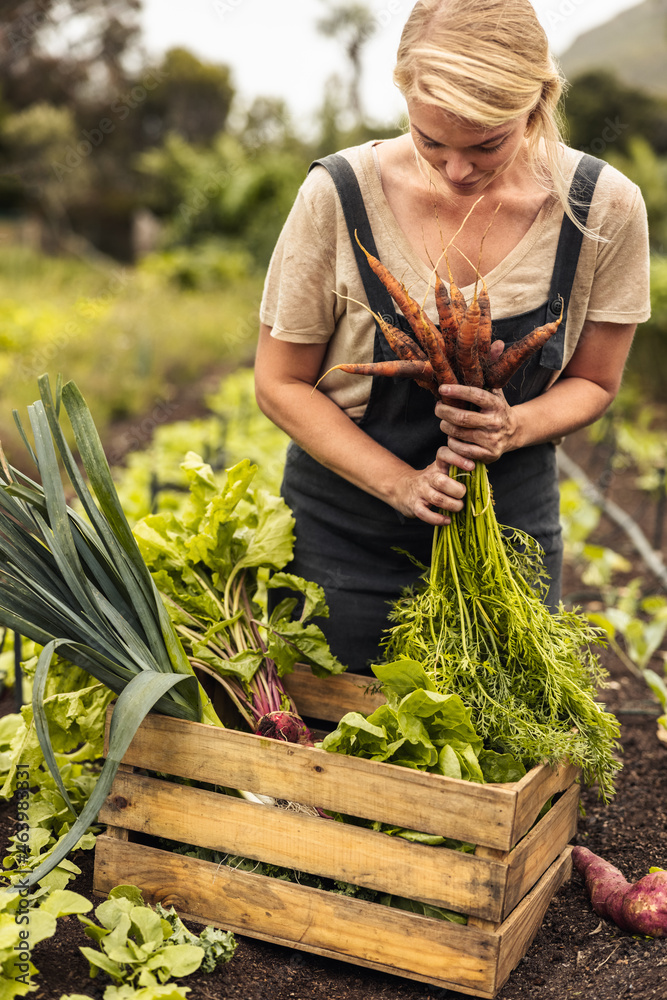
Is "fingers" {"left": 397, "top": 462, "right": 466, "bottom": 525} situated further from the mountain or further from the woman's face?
the mountain

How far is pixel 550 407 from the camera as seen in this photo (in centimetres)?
196

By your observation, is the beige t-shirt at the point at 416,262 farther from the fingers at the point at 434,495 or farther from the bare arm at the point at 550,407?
the fingers at the point at 434,495

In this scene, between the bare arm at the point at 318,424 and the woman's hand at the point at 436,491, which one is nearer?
the woman's hand at the point at 436,491

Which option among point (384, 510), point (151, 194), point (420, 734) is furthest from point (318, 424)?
point (151, 194)

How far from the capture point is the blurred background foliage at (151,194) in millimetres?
7477

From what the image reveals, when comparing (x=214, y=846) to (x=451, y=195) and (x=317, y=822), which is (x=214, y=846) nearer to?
(x=317, y=822)

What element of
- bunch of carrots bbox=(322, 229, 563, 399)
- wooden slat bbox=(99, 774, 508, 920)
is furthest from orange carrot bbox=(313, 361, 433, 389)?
wooden slat bbox=(99, 774, 508, 920)

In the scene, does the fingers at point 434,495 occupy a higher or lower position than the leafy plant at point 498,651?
higher

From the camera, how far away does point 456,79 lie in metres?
1.56

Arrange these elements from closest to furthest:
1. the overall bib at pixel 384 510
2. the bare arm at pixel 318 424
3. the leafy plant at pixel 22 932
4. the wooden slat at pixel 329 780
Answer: the leafy plant at pixel 22 932
the wooden slat at pixel 329 780
the bare arm at pixel 318 424
the overall bib at pixel 384 510

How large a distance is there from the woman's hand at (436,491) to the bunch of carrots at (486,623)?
0.10 feet

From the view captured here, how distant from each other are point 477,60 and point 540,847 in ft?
4.94

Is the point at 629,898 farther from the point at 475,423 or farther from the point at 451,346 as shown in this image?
the point at 451,346

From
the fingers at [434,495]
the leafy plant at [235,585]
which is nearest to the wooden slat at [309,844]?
the leafy plant at [235,585]
